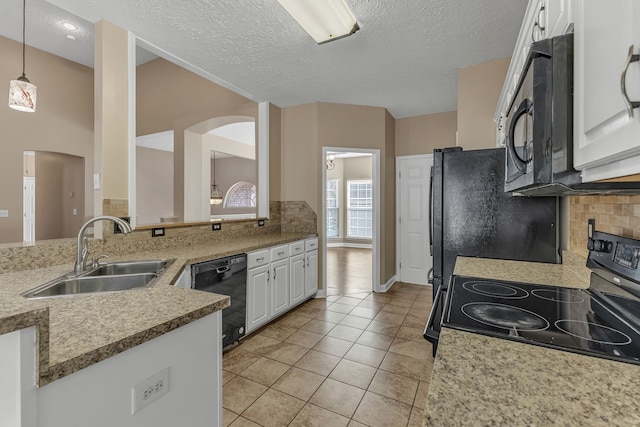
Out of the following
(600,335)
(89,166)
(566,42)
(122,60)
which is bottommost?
(600,335)

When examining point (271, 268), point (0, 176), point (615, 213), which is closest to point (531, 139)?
point (615, 213)

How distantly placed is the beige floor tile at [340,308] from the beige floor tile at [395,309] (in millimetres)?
409

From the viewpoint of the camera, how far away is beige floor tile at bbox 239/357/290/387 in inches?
81.9

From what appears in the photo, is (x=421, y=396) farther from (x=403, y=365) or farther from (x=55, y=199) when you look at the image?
(x=55, y=199)

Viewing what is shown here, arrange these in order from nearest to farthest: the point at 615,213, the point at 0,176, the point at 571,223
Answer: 1. the point at 615,213
2. the point at 571,223
3. the point at 0,176

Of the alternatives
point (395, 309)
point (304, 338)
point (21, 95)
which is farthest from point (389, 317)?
point (21, 95)

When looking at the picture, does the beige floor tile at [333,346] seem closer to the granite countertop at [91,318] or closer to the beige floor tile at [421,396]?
the beige floor tile at [421,396]

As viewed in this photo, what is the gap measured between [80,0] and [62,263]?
5.83ft

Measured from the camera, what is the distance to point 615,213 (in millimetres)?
1220

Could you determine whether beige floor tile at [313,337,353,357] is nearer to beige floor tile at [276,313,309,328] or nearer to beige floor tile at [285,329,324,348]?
beige floor tile at [285,329,324,348]

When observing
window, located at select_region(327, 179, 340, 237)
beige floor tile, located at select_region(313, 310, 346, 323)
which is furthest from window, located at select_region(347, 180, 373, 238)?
beige floor tile, located at select_region(313, 310, 346, 323)

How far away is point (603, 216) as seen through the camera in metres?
1.30

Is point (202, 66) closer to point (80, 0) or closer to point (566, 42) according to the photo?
point (80, 0)

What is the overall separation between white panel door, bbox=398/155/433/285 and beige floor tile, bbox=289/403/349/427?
3.10 meters
